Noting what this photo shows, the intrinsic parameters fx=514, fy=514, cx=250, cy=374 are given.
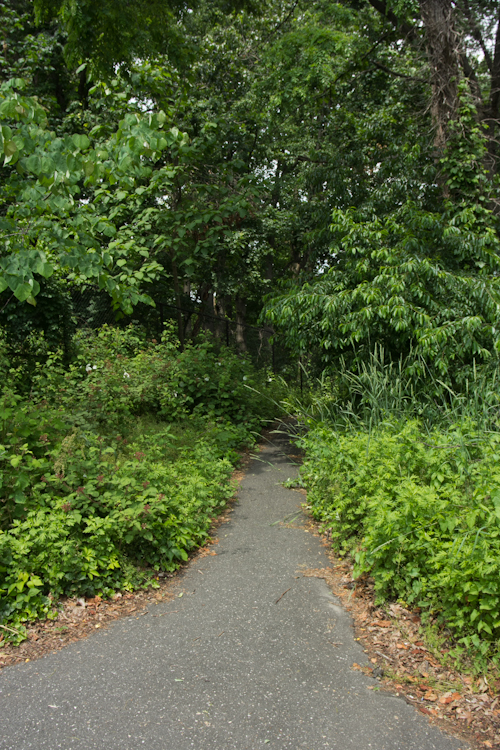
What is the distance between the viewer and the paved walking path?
2369 mm

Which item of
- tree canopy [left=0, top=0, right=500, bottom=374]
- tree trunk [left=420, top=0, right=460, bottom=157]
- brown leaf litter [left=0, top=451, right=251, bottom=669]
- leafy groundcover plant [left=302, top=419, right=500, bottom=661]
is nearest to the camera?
leafy groundcover plant [left=302, top=419, right=500, bottom=661]

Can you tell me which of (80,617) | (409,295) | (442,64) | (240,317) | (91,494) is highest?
(442,64)

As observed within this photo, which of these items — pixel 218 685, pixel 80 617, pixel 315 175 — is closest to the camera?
pixel 218 685

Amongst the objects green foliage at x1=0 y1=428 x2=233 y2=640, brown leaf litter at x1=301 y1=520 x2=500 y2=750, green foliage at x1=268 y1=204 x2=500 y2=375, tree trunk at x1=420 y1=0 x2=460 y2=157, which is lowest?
brown leaf litter at x1=301 y1=520 x2=500 y2=750

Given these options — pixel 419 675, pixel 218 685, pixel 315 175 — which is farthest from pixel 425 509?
pixel 315 175

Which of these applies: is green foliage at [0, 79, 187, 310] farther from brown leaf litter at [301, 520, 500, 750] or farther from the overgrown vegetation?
brown leaf litter at [301, 520, 500, 750]

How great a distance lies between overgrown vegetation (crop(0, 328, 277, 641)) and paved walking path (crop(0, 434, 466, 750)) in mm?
411

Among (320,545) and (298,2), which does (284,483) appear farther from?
(298,2)

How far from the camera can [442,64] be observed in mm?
7723

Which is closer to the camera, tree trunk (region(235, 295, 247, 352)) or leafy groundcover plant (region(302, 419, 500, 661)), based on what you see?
leafy groundcover plant (region(302, 419, 500, 661))

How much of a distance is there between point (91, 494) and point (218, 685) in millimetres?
1678

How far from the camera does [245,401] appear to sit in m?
9.15

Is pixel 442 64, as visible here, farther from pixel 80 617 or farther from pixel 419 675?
pixel 80 617

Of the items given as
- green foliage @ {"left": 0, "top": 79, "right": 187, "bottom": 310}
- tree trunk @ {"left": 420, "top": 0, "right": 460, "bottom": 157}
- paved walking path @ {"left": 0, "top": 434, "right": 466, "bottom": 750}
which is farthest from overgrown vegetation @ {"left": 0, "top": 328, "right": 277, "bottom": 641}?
tree trunk @ {"left": 420, "top": 0, "right": 460, "bottom": 157}
